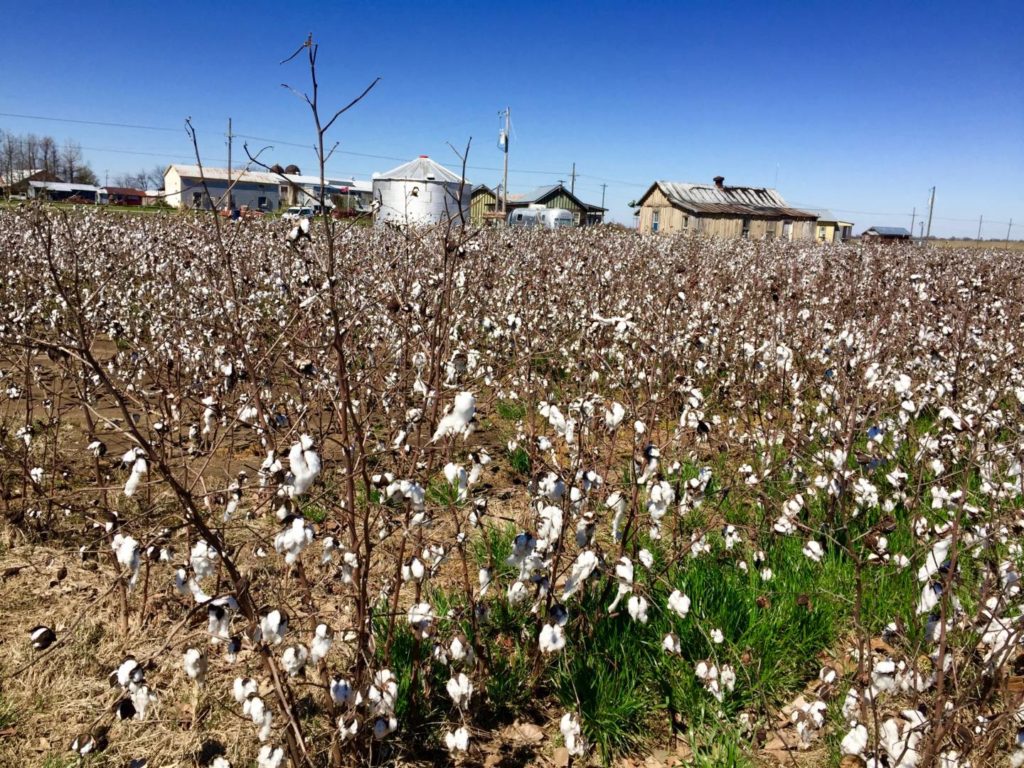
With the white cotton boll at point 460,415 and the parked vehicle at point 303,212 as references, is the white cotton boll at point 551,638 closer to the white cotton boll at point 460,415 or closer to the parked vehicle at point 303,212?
the white cotton boll at point 460,415

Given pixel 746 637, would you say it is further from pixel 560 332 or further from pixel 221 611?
pixel 560 332

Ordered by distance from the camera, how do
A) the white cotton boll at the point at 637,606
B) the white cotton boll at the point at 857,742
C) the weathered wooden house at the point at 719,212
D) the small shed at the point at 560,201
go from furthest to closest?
the small shed at the point at 560,201 → the weathered wooden house at the point at 719,212 → the white cotton boll at the point at 637,606 → the white cotton boll at the point at 857,742

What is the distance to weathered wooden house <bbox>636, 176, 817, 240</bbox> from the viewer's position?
4281 cm

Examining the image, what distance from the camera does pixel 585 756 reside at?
2652 mm

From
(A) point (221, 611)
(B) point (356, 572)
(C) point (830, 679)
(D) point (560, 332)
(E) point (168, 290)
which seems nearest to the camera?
(A) point (221, 611)

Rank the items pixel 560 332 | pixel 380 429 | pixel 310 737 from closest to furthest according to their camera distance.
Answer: pixel 310 737
pixel 380 429
pixel 560 332

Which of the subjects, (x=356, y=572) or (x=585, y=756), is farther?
(x=585, y=756)

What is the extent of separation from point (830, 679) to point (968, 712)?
695mm

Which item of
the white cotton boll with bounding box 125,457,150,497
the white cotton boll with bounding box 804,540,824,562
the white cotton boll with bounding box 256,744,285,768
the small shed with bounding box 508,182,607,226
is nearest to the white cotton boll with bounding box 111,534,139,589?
the white cotton boll with bounding box 125,457,150,497

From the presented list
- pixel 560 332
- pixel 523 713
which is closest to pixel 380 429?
pixel 560 332

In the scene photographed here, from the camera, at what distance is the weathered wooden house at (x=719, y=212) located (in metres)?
42.8

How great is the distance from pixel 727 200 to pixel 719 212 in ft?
10.8

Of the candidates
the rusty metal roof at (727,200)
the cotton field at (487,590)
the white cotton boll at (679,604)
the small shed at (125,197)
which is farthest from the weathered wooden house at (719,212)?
the white cotton boll at (679,604)

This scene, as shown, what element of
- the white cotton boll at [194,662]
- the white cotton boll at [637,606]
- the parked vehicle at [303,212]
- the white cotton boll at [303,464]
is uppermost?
the parked vehicle at [303,212]
